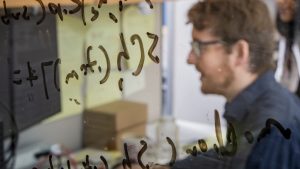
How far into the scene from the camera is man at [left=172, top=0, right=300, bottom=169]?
46cm

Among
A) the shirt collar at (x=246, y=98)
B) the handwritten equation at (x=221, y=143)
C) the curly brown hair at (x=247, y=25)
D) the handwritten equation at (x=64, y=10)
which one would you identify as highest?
the handwritten equation at (x=64, y=10)

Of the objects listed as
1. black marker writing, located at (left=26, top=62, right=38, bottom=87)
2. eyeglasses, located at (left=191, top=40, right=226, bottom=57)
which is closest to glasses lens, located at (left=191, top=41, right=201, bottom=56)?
eyeglasses, located at (left=191, top=40, right=226, bottom=57)

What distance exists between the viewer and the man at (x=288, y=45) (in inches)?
18.7

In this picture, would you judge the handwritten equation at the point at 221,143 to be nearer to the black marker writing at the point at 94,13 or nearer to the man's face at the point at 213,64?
the man's face at the point at 213,64

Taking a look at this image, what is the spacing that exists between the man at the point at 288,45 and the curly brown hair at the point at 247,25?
0.01m

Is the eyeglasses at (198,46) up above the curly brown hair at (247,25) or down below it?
below

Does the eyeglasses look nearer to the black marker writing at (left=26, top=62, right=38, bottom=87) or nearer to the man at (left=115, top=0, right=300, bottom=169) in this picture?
the man at (left=115, top=0, right=300, bottom=169)

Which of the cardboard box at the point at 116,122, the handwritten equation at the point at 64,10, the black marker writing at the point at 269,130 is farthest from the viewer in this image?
the cardboard box at the point at 116,122

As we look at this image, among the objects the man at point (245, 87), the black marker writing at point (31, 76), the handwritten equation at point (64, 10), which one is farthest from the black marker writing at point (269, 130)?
the black marker writing at point (31, 76)

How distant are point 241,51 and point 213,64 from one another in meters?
0.04

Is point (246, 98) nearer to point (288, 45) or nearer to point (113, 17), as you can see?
point (288, 45)

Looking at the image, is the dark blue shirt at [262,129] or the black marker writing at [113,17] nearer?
the dark blue shirt at [262,129]

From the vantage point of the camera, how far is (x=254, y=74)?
0.49 m

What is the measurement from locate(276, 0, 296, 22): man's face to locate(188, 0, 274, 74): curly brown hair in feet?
0.05
